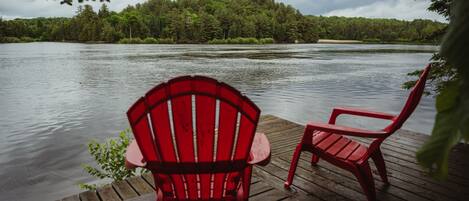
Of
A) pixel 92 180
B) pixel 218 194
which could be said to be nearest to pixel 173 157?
pixel 218 194

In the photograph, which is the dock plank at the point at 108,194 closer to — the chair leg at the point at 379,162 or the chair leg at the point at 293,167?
the chair leg at the point at 293,167

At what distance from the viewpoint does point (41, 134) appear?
27.6 ft

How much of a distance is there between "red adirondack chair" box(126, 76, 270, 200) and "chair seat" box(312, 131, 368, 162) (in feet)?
3.94

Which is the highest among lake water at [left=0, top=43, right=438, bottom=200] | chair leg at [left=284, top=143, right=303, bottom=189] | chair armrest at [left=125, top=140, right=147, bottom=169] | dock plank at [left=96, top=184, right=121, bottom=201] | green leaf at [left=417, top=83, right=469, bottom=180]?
green leaf at [left=417, top=83, right=469, bottom=180]

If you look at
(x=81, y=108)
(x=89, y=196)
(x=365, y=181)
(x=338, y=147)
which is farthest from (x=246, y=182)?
(x=81, y=108)

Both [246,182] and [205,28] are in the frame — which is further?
[205,28]

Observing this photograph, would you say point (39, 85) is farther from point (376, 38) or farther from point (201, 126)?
point (376, 38)

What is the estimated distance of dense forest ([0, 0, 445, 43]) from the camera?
100250mm

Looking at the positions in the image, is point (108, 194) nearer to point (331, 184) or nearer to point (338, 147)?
point (331, 184)

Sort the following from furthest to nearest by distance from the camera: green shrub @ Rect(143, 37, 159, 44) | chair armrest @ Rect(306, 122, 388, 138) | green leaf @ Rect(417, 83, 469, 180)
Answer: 1. green shrub @ Rect(143, 37, 159, 44)
2. chair armrest @ Rect(306, 122, 388, 138)
3. green leaf @ Rect(417, 83, 469, 180)

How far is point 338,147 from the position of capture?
321 cm

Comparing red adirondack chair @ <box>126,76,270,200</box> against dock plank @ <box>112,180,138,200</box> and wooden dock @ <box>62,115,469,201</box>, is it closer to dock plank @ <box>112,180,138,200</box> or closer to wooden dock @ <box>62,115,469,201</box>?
wooden dock @ <box>62,115,469,201</box>

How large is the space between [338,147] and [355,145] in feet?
0.70

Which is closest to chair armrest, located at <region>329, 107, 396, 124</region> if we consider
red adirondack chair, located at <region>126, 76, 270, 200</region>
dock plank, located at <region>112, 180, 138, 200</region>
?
red adirondack chair, located at <region>126, 76, 270, 200</region>
